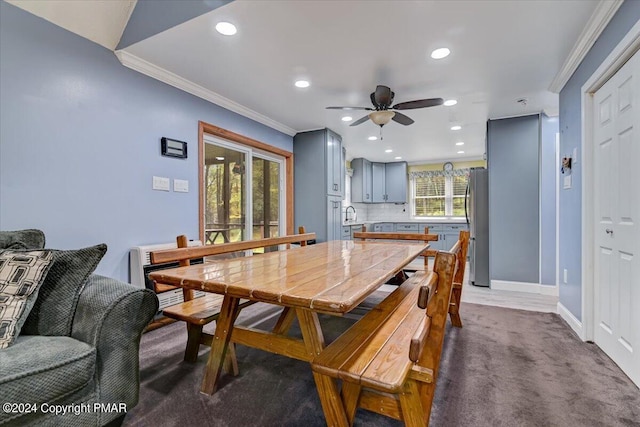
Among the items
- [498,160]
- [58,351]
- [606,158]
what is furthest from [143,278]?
[498,160]

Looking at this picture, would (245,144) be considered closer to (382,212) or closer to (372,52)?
(372,52)

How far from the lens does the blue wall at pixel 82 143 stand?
1.93m

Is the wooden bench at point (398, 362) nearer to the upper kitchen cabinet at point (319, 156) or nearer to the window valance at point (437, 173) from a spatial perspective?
the upper kitchen cabinet at point (319, 156)

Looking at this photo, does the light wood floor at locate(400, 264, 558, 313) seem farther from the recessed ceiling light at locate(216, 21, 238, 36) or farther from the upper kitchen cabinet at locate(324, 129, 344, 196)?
the recessed ceiling light at locate(216, 21, 238, 36)

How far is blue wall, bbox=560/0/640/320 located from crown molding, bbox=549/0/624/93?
0.12ft

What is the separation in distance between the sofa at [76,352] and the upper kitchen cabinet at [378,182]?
602 cm

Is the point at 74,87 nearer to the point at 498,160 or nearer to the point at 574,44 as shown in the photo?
the point at 574,44

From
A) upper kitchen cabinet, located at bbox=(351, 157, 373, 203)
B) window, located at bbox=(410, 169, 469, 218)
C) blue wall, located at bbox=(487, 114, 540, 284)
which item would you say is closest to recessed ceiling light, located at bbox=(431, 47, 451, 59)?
blue wall, located at bbox=(487, 114, 540, 284)

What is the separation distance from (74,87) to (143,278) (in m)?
1.52

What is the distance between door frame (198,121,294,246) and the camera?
3201 millimetres

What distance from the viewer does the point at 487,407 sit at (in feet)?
4.93

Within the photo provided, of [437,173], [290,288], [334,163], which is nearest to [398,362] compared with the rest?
[290,288]

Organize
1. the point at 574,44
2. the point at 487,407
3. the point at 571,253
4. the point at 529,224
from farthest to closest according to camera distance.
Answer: the point at 529,224 → the point at 571,253 → the point at 574,44 → the point at 487,407

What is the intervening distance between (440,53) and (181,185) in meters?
2.62
